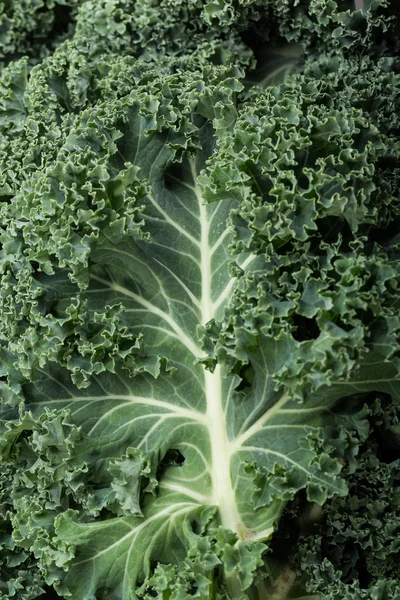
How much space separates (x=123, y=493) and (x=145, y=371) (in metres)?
0.50

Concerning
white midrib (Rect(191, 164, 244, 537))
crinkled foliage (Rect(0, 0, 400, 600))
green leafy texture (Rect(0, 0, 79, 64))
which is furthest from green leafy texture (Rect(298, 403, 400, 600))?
green leafy texture (Rect(0, 0, 79, 64))

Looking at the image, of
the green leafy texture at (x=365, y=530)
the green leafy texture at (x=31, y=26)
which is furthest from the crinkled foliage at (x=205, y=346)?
the green leafy texture at (x=31, y=26)

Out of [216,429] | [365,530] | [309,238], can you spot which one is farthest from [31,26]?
[365,530]

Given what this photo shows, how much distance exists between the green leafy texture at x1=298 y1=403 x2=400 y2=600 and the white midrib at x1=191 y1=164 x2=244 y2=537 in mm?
359

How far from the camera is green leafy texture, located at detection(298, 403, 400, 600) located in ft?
11.2

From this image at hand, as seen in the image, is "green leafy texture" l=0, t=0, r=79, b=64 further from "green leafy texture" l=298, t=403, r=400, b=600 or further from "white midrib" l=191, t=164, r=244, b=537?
"green leafy texture" l=298, t=403, r=400, b=600

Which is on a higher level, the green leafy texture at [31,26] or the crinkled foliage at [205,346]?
the green leafy texture at [31,26]

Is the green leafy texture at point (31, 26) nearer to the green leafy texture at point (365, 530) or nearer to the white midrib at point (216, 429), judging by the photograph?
the white midrib at point (216, 429)

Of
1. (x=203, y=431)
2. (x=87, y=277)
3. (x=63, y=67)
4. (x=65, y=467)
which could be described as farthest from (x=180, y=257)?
(x=63, y=67)

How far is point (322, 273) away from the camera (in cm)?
313

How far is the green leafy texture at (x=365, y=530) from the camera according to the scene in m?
3.40

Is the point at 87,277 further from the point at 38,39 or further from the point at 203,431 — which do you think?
the point at 38,39

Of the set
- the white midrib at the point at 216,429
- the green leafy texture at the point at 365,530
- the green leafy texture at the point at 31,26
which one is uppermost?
the green leafy texture at the point at 31,26

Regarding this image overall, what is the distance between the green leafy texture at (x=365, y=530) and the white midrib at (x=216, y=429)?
0.36 m
